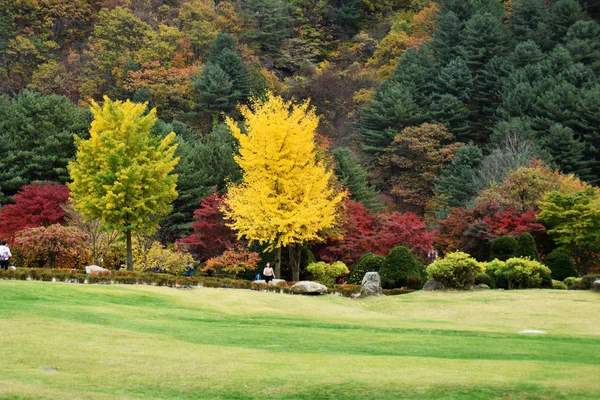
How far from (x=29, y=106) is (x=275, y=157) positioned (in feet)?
87.6

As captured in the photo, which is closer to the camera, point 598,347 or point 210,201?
point 598,347

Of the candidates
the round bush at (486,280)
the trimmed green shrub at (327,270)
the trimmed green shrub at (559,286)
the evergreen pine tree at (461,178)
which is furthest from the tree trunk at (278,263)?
the evergreen pine tree at (461,178)

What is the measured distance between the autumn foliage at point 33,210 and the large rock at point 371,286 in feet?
66.7

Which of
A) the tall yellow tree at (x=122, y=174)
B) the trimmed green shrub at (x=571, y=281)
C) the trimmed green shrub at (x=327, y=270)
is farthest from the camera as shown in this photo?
the trimmed green shrub at (x=327, y=270)

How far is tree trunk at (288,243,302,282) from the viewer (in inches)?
1757

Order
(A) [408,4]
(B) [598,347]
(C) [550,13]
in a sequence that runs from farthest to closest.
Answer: (A) [408,4] < (C) [550,13] < (B) [598,347]

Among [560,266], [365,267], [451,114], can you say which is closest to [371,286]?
[365,267]

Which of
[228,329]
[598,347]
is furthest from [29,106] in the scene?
[598,347]

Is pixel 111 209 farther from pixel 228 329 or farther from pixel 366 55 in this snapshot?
pixel 366 55

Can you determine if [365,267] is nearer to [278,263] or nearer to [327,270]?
[327,270]

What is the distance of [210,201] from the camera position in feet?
159

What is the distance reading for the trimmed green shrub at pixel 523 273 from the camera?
121 ft

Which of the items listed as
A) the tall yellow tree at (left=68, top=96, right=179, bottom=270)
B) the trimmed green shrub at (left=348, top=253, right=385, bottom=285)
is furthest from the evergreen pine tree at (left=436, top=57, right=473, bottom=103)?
the tall yellow tree at (left=68, top=96, right=179, bottom=270)

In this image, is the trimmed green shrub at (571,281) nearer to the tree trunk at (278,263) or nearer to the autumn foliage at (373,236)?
the autumn foliage at (373,236)
